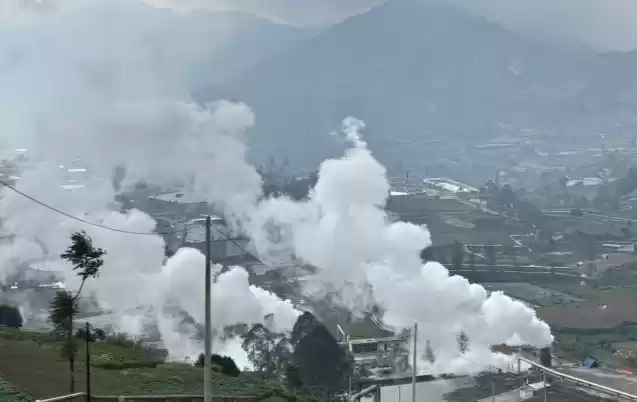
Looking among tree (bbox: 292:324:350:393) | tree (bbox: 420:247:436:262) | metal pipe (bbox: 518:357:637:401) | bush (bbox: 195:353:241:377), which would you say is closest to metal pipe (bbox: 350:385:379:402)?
tree (bbox: 292:324:350:393)

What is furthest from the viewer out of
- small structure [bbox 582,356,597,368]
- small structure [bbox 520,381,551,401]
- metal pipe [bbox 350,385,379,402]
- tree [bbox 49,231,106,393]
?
small structure [bbox 582,356,597,368]

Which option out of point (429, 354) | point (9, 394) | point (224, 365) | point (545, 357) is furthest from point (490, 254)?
point (9, 394)

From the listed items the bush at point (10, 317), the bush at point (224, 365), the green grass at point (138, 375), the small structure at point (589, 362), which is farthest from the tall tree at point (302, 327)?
the small structure at point (589, 362)

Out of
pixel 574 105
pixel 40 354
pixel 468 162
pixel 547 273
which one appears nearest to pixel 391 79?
pixel 574 105

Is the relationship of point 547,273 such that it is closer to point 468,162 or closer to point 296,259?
point 296,259

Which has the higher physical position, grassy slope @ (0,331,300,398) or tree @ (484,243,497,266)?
tree @ (484,243,497,266)

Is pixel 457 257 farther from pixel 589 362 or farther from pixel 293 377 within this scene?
pixel 293 377

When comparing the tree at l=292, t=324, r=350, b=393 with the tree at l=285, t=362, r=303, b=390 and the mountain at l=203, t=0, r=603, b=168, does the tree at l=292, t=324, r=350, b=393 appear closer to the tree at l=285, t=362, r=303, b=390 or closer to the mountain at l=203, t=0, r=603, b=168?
the tree at l=285, t=362, r=303, b=390
